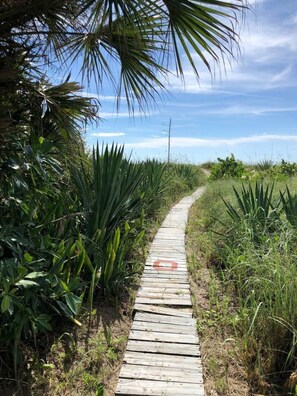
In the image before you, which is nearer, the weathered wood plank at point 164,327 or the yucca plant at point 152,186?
the weathered wood plank at point 164,327

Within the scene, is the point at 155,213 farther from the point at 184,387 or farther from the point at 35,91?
the point at 184,387

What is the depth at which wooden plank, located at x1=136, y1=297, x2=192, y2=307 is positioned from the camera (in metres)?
3.44

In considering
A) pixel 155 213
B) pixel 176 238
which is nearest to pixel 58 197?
pixel 176 238

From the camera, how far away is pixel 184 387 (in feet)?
7.48


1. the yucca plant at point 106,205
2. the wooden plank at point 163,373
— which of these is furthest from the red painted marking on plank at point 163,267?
the wooden plank at point 163,373

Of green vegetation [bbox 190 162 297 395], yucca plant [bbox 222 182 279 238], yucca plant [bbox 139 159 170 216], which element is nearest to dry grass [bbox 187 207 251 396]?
green vegetation [bbox 190 162 297 395]

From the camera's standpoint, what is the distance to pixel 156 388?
2264mm

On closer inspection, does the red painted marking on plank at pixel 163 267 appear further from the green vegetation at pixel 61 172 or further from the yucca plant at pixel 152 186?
the yucca plant at pixel 152 186

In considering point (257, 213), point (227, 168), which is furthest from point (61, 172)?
point (227, 168)

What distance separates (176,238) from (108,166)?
2018mm

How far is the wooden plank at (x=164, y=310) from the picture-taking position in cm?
324

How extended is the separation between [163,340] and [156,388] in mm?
573

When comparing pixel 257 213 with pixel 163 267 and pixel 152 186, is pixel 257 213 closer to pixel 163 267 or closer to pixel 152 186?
pixel 163 267

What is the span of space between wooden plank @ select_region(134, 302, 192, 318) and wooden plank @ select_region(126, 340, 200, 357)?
1.56 feet
